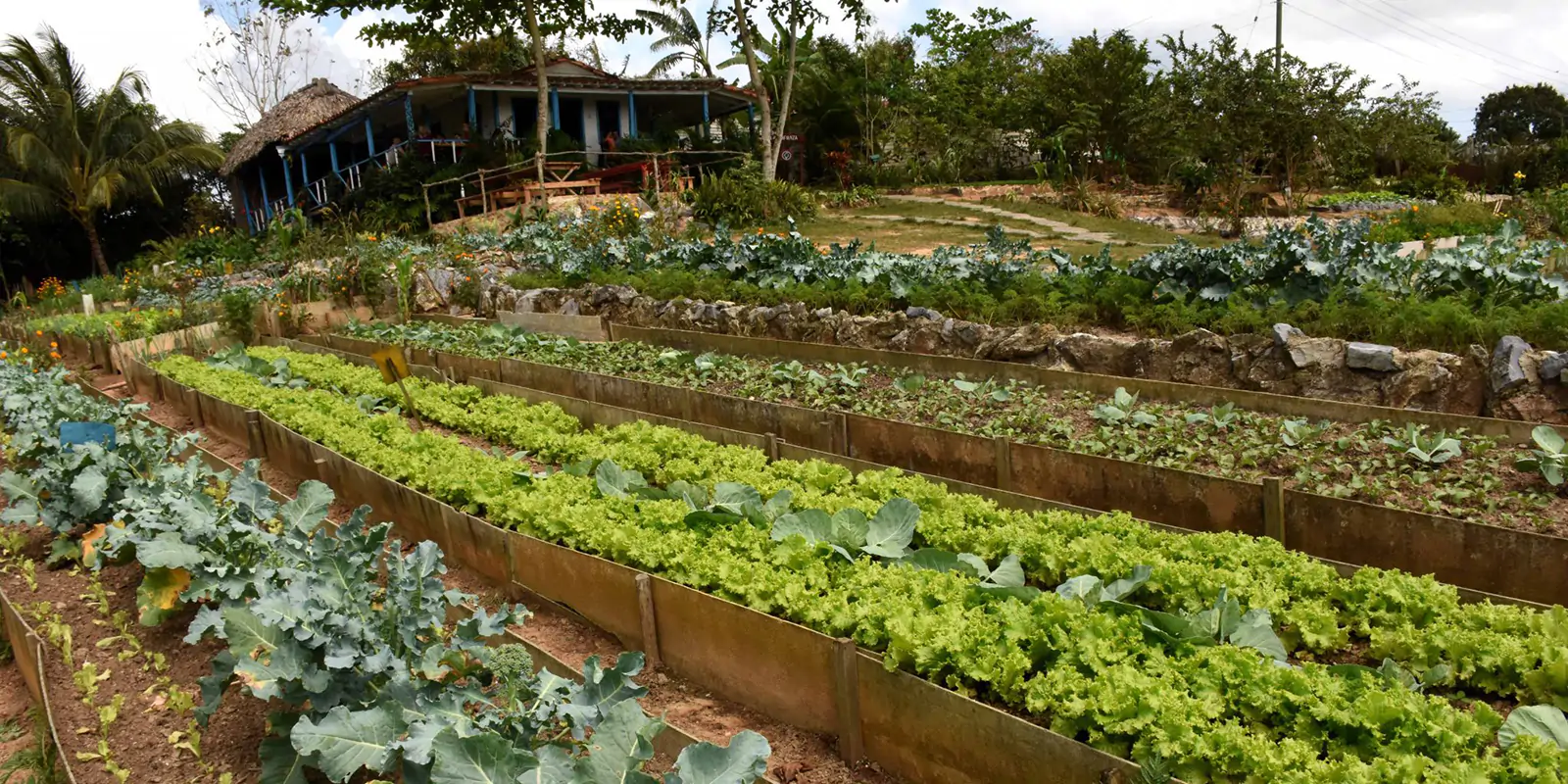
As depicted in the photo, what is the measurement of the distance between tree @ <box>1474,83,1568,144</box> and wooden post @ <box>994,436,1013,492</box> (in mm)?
42270

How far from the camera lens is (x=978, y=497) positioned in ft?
16.0

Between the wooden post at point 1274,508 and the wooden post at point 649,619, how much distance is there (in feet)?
9.27

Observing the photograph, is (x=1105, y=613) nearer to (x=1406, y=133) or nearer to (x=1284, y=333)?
(x=1284, y=333)

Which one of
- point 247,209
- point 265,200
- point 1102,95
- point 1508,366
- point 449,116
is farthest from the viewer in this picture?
point 247,209

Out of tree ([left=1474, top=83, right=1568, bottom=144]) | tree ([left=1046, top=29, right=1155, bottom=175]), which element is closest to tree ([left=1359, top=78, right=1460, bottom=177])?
tree ([left=1046, top=29, right=1155, bottom=175])

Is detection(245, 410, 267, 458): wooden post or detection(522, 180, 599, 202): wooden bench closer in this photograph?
detection(245, 410, 267, 458): wooden post

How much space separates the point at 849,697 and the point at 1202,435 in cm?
348

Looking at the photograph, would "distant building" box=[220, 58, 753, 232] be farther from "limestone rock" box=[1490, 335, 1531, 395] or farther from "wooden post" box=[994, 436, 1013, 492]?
"limestone rock" box=[1490, 335, 1531, 395]

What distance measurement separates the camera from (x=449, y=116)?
25.6 meters

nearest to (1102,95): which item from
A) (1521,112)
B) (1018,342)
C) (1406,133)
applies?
(1406,133)

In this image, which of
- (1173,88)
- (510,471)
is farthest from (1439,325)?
(1173,88)

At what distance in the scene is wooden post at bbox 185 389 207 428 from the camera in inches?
362

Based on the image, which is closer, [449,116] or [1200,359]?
[1200,359]

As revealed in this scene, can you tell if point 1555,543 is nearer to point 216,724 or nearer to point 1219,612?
point 1219,612
